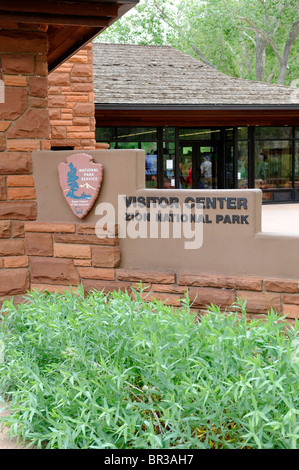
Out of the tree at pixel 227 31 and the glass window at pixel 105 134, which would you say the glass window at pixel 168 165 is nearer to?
the glass window at pixel 105 134

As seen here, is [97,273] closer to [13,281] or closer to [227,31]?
[13,281]

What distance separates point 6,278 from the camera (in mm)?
6969

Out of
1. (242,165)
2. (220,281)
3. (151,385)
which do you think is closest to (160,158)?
(242,165)

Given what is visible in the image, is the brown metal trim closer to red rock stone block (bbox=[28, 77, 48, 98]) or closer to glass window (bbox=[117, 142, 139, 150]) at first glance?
glass window (bbox=[117, 142, 139, 150])

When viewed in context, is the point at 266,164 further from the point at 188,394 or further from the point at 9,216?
the point at 188,394

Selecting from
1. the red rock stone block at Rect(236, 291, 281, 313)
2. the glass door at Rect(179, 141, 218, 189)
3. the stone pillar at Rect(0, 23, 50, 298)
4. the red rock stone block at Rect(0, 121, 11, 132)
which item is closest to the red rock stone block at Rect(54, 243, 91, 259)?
the stone pillar at Rect(0, 23, 50, 298)

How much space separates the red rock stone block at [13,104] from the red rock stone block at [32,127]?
8 cm

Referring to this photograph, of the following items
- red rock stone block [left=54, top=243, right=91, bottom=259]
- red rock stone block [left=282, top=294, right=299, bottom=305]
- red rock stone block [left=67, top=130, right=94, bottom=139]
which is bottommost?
red rock stone block [left=282, top=294, right=299, bottom=305]

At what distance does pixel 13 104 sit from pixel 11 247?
1.60 meters

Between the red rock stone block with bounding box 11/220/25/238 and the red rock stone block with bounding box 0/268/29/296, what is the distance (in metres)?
0.40

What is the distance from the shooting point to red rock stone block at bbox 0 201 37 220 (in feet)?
22.7

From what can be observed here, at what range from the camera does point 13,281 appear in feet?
23.0

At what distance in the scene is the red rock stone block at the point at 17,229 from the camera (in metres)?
6.99
